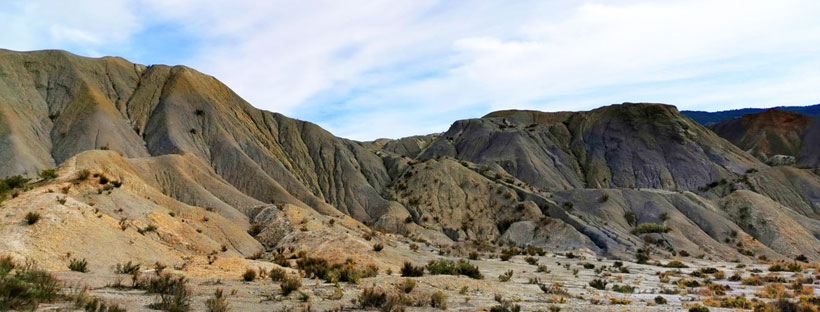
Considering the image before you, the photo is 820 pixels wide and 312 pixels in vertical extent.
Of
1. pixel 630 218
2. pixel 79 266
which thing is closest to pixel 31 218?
pixel 79 266

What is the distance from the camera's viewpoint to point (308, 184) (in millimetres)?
69562

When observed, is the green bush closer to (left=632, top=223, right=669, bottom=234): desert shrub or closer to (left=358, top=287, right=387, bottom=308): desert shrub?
(left=358, top=287, right=387, bottom=308): desert shrub

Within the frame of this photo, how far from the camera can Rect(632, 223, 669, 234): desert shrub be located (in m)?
55.4

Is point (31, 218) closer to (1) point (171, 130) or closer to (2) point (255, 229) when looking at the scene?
(2) point (255, 229)

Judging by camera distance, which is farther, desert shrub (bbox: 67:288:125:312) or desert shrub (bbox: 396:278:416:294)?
desert shrub (bbox: 396:278:416:294)

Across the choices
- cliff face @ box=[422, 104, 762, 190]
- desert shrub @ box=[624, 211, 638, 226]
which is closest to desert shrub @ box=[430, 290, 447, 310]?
desert shrub @ box=[624, 211, 638, 226]

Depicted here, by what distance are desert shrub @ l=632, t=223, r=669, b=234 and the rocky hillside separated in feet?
0.75

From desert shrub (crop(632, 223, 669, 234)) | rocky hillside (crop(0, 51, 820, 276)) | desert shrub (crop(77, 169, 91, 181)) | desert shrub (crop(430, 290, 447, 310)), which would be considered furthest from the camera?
desert shrub (crop(632, 223, 669, 234))

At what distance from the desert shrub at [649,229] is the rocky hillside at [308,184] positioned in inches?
9.0

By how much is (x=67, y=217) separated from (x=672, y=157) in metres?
91.9

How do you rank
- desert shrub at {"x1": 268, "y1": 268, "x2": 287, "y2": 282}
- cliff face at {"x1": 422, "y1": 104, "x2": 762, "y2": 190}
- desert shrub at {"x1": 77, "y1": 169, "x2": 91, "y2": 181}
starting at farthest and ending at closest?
cliff face at {"x1": 422, "y1": 104, "x2": 762, "y2": 190} → desert shrub at {"x1": 77, "y1": 169, "x2": 91, "y2": 181} → desert shrub at {"x1": 268, "y1": 268, "x2": 287, "y2": 282}

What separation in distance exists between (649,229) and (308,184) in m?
41.7

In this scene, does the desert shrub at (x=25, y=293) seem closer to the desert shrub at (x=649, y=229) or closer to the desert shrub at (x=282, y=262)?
the desert shrub at (x=282, y=262)

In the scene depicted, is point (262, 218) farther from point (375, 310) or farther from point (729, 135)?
point (729, 135)
